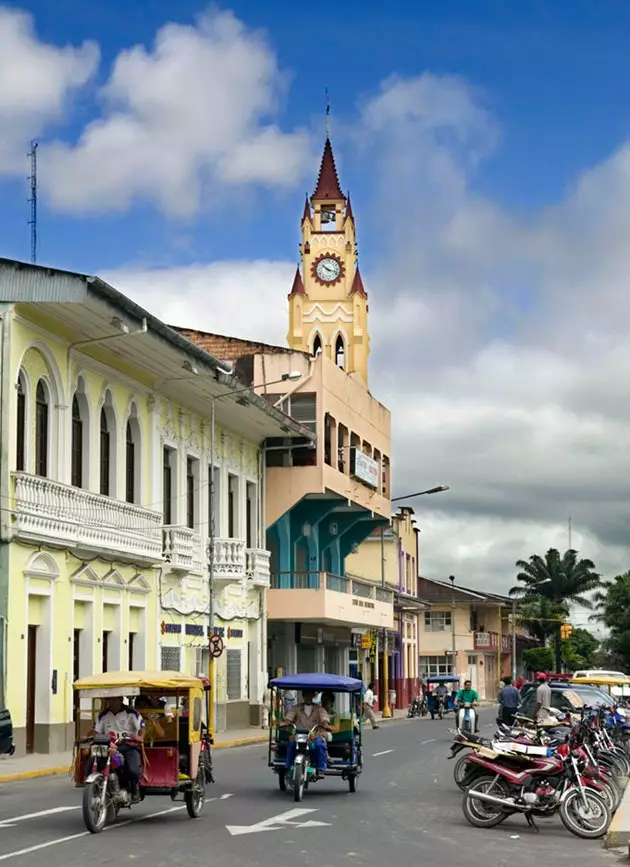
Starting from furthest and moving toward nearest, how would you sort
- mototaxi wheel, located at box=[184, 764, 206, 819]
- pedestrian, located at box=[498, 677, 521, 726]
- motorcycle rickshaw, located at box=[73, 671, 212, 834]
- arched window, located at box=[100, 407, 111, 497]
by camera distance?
arched window, located at box=[100, 407, 111, 497]
pedestrian, located at box=[498, 677, 521, 726]
mototaxi wheel, located at box=[184, 764, 206, 819]
motorcycle rickshaw, located at box=[73, 671, 212, 834]

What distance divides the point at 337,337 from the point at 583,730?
283 feet

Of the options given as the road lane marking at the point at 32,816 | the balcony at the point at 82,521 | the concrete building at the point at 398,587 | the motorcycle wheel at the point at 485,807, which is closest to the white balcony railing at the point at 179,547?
the balcony at the point at 82,521

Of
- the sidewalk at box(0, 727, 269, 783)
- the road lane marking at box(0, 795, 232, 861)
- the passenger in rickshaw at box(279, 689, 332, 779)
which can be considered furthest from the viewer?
the sidewalk at box(0, 727, 269, 783)

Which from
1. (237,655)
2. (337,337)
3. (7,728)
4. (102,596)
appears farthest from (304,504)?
(337,337)

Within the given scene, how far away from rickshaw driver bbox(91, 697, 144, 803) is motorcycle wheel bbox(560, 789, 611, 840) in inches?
187

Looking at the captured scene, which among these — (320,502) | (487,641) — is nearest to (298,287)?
(487,641)

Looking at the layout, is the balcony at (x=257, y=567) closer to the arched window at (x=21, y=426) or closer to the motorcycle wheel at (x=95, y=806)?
the arched window at (x=21, y=426)

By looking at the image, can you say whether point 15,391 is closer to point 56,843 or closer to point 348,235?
point 56,843

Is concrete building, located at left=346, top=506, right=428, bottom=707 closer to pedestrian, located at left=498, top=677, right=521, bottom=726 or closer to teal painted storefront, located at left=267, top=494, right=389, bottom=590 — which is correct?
teal painted storefront, located at left=267, top=494, right=389, bottom=590

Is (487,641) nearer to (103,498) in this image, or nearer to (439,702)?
(439,702)

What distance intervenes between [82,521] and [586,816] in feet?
57.4

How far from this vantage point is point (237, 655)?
45938mm

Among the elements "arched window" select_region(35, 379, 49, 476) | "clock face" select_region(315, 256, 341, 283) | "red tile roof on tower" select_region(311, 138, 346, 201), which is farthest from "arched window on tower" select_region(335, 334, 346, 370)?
"arched window" select_region(35, 379, 49, 476)

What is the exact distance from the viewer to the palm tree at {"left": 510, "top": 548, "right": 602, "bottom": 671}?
4820 inches
